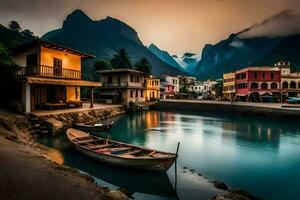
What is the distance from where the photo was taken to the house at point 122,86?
2002 inches

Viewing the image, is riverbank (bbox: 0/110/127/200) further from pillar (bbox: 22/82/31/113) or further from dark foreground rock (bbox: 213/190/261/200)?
pillar (bbox: 22/82/31/113)

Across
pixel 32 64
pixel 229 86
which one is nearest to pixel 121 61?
pixel 229 86

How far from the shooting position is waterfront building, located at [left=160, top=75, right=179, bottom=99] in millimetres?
84750

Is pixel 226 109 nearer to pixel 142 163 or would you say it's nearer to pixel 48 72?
pixel 48 72

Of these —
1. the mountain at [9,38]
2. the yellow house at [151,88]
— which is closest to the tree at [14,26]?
the mountain at [9,38]

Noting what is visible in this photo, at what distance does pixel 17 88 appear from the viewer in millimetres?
25953

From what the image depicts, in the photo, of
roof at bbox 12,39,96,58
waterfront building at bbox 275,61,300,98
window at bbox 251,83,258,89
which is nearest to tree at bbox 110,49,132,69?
window at bbox 251,83,258,89

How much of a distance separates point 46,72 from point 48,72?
1.08ft

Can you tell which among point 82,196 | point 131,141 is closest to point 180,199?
point 82,196

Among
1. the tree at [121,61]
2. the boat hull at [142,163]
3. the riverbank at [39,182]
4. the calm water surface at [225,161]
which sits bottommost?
the calm water surface at [225,161]

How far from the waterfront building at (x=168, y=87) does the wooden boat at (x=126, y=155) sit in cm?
6785

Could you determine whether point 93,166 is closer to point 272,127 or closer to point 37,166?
point 37,166

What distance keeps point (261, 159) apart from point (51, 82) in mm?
21648

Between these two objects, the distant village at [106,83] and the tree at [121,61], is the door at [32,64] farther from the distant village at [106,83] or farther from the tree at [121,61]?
the tree at [121,61]
